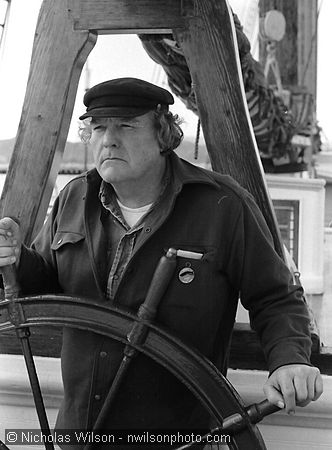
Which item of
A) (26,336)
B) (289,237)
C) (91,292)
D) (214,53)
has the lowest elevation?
(26,336)

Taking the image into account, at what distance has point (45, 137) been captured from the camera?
1.90m

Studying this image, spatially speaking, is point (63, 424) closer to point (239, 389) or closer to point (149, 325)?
point (149, 325)

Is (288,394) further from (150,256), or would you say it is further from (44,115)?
(44,115)

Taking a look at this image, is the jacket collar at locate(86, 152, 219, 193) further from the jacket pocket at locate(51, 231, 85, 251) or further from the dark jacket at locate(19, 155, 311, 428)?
the jacket pocket at locate(51, 231, 85, 251)

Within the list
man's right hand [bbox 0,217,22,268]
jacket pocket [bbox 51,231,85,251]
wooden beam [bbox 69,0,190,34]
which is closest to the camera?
man's right hand [bbox 0,217,22,268]

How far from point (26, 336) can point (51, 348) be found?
0.60 m

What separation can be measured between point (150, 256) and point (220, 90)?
1.86 ft

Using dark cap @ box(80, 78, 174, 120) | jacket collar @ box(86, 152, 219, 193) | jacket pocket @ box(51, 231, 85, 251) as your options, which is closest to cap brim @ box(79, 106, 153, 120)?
dark cap @ box(80, 78, 174, 120)

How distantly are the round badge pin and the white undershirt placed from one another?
0.45 ft

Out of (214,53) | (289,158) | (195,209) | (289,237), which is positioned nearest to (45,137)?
(214,53)

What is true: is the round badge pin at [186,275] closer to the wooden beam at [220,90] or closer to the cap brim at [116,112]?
the cap brim at [116,112]

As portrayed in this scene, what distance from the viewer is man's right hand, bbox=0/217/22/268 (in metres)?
1.39

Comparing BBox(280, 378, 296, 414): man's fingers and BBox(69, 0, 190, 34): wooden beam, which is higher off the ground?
BBox(69, 0, 190, 34): wooden beam

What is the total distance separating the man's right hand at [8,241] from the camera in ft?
4.56
